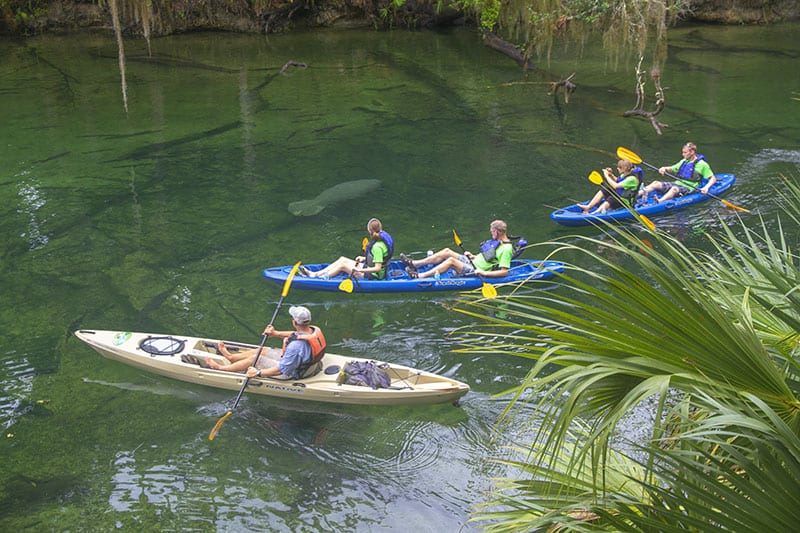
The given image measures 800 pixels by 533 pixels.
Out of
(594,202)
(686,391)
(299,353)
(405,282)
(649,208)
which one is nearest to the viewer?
(686,391)

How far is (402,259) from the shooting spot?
9.28 metres

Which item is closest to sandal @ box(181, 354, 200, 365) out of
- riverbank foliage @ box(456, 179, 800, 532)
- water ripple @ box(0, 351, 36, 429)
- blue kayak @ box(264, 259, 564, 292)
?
water ripple @ box(0, 351, 36, 429)

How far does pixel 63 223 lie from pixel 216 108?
5962 millimetres

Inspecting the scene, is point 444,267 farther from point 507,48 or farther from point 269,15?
point 269,15

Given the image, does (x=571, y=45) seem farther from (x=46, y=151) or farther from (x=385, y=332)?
(x=385, y=332)

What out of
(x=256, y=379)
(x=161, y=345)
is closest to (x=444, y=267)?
(x=256, y=379)

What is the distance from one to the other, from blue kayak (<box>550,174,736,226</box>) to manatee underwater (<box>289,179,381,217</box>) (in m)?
3.20

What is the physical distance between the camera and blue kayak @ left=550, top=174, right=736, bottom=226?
10.6 m

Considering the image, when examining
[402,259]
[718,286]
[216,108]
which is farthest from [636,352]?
[216,108]

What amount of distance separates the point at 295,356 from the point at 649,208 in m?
6.30

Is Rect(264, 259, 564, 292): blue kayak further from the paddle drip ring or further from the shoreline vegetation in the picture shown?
the shoreline vegetation

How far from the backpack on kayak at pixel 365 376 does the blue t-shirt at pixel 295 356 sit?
0.39 meters

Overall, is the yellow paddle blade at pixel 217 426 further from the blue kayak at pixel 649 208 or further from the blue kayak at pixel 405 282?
the blue kayak at pixel 649 208

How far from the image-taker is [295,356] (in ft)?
23.4
